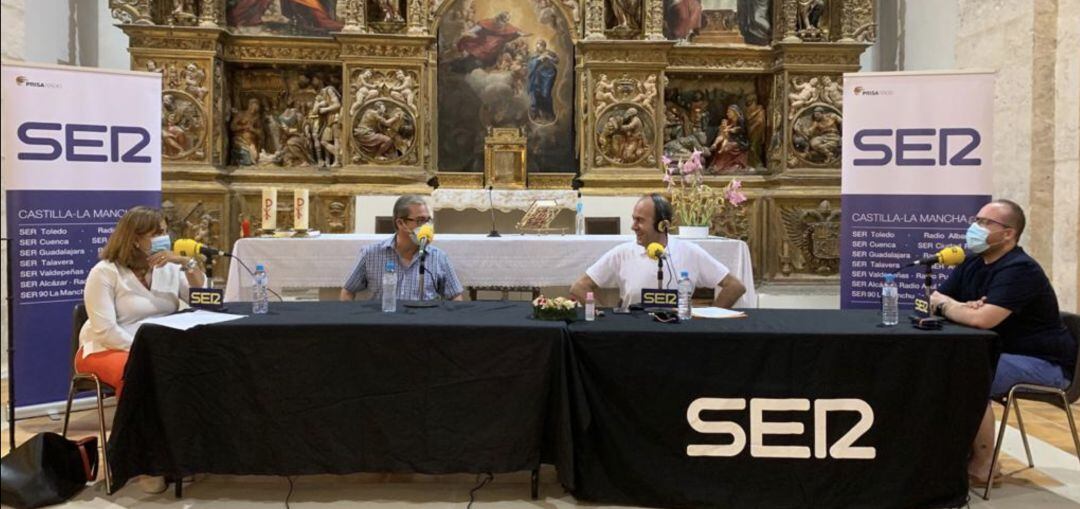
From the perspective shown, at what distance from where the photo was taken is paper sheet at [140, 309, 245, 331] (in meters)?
4.00

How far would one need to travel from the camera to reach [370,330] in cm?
395

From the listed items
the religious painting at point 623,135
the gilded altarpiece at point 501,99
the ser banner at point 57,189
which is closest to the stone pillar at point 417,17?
the gilded altarpiece at point 501,99

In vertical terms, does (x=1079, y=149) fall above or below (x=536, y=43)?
below

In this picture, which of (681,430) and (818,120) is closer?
(681,430)

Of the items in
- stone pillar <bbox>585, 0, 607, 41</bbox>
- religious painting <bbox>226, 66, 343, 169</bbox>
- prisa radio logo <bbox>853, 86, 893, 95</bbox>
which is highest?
stone pillar <bbox>585, 0, 607, 41</bbox>

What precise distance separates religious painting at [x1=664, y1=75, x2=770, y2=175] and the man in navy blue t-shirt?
286 inches

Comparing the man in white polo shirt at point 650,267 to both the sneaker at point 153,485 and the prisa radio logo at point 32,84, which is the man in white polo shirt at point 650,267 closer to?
the sneaker at point 153,485

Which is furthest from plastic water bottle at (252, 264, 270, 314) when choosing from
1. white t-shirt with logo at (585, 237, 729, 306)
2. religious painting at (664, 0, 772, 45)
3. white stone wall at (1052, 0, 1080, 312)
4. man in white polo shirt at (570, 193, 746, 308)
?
religious painting at (664, 0, 772, 45)

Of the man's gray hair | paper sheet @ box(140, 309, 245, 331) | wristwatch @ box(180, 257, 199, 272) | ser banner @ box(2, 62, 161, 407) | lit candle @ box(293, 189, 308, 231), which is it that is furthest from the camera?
lit candle @ box(293, 189, 308, 231)

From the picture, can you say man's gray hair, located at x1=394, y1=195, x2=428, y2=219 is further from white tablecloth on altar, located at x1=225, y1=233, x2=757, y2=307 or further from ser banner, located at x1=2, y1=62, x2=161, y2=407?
ser banner, located at x1=2, y1=62, x2=161, y2=407

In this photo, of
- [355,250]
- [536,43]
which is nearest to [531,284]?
[355,250]

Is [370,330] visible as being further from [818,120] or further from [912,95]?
[818,120]

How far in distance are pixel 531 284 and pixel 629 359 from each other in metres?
3.28

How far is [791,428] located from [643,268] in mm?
1646
